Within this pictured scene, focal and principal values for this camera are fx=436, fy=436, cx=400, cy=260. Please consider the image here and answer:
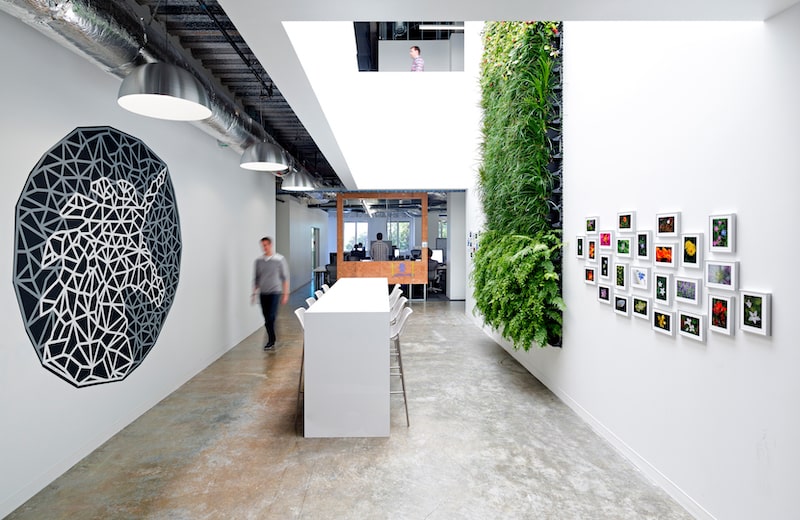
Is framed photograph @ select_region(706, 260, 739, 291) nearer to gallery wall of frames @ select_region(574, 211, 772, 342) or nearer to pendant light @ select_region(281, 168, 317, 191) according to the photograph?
gallery wall of frames @ select_region(574, 211, 772, 342)

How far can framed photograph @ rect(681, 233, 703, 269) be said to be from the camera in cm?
232

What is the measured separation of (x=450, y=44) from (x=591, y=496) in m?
9.94

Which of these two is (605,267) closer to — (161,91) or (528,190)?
(528,190)

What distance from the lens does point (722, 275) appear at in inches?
85.4

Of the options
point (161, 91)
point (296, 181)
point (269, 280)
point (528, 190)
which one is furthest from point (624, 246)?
point (296, 181)

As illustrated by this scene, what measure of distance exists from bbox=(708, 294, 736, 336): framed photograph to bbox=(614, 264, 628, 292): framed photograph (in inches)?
29.2

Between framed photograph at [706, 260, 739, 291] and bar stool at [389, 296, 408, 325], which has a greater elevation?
framed photograph at [706, 260, 739, 291]

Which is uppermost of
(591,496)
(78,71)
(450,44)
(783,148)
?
(450,44)

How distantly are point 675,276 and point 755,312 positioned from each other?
0.53m

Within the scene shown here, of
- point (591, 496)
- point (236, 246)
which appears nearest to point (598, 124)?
point (591, 496)

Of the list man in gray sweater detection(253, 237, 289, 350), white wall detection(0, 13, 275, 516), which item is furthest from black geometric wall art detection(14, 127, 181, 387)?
man in gray sweater detection(253, 237, 289, 350)

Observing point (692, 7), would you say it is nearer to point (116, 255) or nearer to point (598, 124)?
point (598, 124)

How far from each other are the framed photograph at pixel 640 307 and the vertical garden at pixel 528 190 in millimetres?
1030

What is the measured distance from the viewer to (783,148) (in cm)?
188
